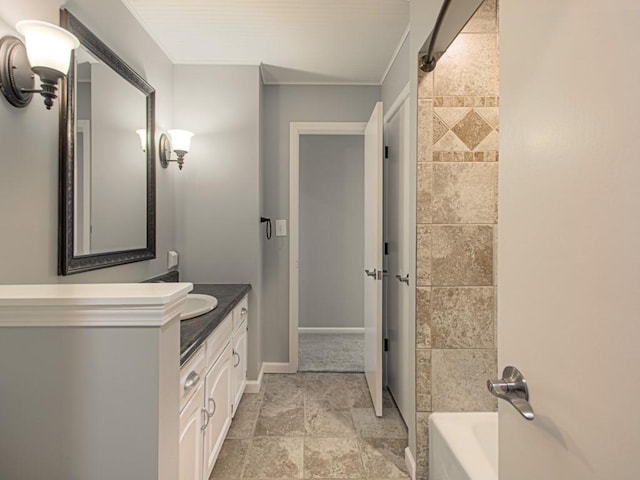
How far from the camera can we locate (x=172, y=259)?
8.45 feet

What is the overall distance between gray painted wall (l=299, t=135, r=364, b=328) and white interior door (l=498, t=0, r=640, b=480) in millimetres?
3546

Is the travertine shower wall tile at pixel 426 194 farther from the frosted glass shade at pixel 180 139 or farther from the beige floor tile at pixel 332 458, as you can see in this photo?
the frosted glass shade at pixel 180 139

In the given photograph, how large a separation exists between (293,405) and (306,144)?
302cm

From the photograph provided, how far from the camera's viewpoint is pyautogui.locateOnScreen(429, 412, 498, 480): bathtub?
1.30m

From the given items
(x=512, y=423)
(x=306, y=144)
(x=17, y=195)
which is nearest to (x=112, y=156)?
(x=17, y=195)

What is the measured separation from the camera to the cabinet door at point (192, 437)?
1.26m

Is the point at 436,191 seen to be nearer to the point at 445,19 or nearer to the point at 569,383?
the point at 445,19

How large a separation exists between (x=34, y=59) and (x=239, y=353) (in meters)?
1.91

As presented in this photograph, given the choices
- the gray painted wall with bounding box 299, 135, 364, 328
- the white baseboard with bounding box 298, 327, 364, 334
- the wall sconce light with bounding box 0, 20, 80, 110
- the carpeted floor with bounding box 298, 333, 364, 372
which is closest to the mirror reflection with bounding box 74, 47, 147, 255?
the wall sconce light with bounding box 0, 20, 80, 110

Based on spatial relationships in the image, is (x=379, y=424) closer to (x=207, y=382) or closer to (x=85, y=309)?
(x=207, y=382)

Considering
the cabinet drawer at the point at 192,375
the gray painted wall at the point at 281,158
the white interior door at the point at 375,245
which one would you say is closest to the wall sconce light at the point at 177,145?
the gray painted wall at the point at 281,158

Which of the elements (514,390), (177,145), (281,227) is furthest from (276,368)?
(514,390)

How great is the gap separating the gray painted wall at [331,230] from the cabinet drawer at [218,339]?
2338mm

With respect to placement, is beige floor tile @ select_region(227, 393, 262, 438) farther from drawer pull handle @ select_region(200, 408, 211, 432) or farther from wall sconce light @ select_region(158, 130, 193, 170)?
wall sconce light @ select_region(158, 130, 193, 170)
